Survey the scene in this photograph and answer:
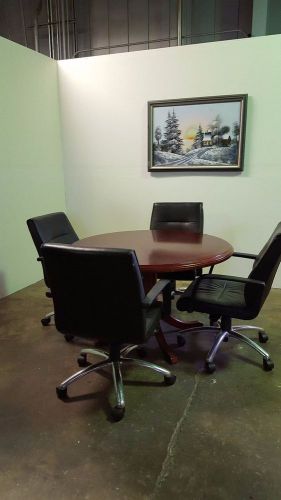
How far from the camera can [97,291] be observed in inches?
59.7

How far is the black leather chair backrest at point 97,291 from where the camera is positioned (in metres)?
1.42

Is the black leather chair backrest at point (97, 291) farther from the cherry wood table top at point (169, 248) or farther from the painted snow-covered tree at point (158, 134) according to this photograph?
the painted snow-covered tree at point (158, 134)

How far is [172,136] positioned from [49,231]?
1.79 m

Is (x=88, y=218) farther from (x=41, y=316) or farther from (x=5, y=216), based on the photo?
(x=41, y=316)

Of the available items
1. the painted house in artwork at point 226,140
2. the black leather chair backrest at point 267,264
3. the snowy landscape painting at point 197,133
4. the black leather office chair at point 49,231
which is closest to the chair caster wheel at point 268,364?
the black leather chair backrest at point 267,264

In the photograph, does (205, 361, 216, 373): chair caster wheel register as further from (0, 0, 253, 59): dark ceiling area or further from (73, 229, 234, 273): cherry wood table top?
(0, 0, 253, 59): dark ceiling area

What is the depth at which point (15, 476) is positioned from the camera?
1352 millimetres

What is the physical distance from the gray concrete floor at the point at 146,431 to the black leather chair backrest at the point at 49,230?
794 mm

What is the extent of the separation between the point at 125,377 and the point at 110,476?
70 cm

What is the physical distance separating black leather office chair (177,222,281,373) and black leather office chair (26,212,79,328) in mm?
1073

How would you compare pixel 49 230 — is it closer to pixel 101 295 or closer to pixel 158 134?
pixel 101 295

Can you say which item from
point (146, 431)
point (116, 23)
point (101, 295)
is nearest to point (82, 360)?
point (146, 431)

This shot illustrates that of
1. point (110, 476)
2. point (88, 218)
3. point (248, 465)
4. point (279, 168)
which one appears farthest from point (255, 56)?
point (110, 476)

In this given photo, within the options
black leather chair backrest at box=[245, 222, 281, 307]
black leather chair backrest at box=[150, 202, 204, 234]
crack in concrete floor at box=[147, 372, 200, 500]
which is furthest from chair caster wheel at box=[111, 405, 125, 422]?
black leather chair backrest at box=[150, 202, 204, 234]
